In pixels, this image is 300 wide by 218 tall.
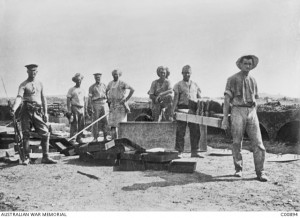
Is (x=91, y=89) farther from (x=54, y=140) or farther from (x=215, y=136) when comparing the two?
(x=215, y=136)

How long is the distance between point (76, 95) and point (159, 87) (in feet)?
7.97

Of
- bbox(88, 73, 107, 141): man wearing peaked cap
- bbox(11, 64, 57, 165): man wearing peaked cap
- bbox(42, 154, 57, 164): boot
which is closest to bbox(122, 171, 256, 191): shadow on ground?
bbox(42, 154, 57, 164): boot

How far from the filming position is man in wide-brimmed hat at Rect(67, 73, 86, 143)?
377 inches

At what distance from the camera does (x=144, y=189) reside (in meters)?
4.72

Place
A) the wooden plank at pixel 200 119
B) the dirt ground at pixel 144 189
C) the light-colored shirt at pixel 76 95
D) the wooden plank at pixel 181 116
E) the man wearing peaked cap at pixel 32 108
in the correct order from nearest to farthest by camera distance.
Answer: the dirt ground at pixel 144 189, the wooden plank at pixel 200 119, the man wearing peaked cap at pixel 32 108, the wooden plank at pixel 181 116, the light-colored shirt at pixel 76 95

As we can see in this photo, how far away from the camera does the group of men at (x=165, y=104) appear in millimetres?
5250

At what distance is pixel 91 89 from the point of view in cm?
991

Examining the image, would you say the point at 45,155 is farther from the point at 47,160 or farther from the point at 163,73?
the point at 163,73

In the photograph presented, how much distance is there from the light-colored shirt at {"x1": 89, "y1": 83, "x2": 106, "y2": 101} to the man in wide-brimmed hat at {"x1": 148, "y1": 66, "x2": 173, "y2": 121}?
167 cm

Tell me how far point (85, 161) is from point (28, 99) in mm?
1627

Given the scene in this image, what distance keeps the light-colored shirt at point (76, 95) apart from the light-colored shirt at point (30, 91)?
9.69 ft

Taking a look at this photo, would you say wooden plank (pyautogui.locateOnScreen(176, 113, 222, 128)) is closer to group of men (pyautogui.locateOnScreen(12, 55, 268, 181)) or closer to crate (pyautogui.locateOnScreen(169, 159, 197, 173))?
group of men (pyautogui.locateOnScreen(12, 55, 268, 181))

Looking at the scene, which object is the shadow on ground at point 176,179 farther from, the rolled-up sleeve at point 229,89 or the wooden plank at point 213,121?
the rolled-up sleeve at point 229,89

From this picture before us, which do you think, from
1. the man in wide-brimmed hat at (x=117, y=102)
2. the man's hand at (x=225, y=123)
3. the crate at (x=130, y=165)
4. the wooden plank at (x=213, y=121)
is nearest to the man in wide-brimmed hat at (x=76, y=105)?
the man in wide-brimmed hat at (x=117, y=102)
